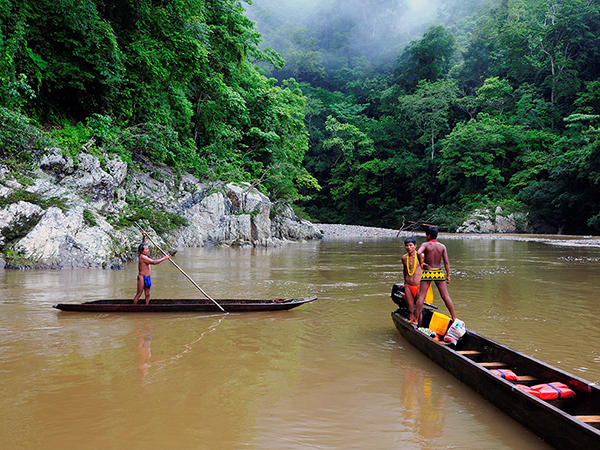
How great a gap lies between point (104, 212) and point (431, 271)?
40.3ft

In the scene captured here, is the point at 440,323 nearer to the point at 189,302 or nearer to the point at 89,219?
the point at 189,302

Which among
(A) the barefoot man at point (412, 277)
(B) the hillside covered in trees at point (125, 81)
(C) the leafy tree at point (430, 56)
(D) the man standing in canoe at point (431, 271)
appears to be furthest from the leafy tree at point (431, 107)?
(A) the barefoot man at point (412, 277)

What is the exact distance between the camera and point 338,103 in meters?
57.4

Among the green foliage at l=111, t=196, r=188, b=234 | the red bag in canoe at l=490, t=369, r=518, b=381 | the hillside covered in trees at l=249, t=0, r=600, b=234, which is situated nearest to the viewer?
the red bag in canoe at l=490, t=369, r=518, b=381

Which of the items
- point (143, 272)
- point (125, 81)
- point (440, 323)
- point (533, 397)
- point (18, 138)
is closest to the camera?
point (533, 397)

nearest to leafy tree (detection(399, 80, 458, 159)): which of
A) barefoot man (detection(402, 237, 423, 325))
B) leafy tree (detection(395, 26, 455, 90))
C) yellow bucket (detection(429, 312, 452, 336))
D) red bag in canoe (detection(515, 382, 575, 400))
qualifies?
leafy tree (detection(395, 26, 455, 90))

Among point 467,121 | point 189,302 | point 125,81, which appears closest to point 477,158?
point 467,121

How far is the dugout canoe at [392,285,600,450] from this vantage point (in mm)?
2828

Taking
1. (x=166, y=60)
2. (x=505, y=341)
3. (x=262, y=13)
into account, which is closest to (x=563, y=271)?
(x=505, y=341)

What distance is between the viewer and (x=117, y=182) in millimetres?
16312

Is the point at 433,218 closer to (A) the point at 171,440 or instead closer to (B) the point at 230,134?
(B) the point at 230,134

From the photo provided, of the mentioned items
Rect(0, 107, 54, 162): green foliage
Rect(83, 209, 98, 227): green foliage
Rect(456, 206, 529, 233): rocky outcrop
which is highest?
Rect(0, 107, 54, 162): green foliage

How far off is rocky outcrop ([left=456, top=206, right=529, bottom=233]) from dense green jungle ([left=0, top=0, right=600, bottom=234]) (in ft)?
3.21

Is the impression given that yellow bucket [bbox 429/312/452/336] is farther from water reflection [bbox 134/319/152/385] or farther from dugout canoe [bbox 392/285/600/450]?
water reflection [bbox 134/319/152/385]
